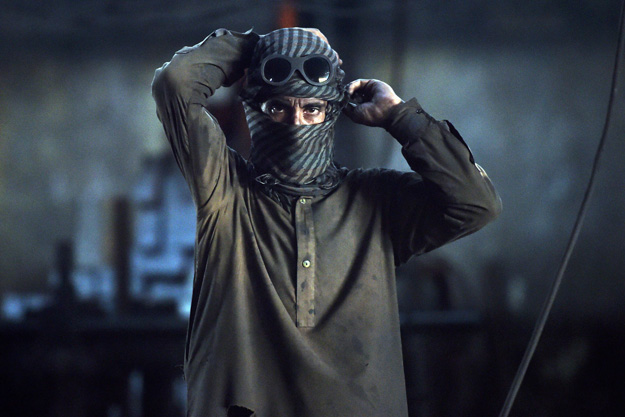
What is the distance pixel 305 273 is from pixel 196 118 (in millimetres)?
390

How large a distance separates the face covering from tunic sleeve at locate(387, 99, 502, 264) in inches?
5.8

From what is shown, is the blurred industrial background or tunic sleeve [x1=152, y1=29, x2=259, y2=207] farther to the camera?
the blurred industrial background

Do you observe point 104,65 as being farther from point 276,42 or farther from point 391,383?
point 391,383

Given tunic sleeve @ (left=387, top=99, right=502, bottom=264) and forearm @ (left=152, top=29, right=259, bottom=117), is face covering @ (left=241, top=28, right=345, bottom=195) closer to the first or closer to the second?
forearm @ (left=152, top=29, right=259, bottom=117)

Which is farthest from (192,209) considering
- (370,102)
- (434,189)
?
(434,189)

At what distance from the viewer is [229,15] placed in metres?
3.96

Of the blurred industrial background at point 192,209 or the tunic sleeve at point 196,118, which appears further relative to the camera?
the blurred industrial background at point 192,209

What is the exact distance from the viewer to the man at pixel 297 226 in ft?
4.98

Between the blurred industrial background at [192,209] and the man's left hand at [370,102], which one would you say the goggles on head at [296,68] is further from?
the blurred industrial background at [192,209]

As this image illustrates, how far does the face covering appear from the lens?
1.57m

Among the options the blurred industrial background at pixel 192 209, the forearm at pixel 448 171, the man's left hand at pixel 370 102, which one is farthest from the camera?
the blurred industrial background at pixel 192 209

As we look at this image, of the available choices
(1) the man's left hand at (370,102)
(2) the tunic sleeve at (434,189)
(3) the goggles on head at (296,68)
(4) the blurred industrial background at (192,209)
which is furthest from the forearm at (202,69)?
(4) the blurred industrial background at (192,209)

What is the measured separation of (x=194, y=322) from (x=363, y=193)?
0.46 m

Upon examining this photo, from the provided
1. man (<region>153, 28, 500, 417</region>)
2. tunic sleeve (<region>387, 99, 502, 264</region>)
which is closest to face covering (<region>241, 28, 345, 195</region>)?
man (<region>153, 28, 500, 417</region>)
